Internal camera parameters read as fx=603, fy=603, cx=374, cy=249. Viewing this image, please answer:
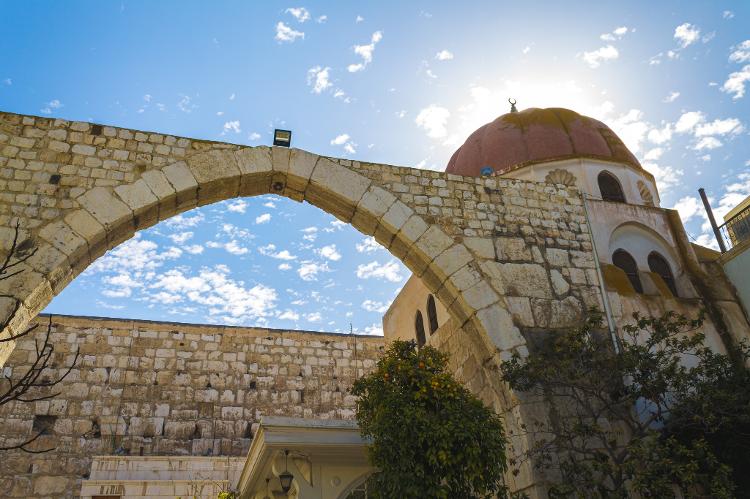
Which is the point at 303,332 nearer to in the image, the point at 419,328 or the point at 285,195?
the point at 419,328

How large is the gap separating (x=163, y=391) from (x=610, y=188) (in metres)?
7.82

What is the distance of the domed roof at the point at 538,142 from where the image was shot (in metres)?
9.66

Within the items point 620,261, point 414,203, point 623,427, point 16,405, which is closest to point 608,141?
point 620,261

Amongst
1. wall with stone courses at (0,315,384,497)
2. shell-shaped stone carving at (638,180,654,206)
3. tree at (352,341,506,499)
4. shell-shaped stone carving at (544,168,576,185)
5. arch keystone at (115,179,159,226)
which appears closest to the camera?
tree at (352,341,506,499)

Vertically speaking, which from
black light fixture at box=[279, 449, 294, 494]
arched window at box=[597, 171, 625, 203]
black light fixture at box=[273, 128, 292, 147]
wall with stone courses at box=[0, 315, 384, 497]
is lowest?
black light fixture at box=[279, 449, 294, 494]

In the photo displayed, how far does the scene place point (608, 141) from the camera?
1006cm

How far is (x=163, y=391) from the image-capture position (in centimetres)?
975

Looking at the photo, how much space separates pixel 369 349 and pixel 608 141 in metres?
5.64

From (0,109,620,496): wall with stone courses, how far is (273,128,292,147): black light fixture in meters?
0.15

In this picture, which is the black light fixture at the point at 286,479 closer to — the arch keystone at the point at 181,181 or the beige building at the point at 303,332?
the beige building at the point at 303,332

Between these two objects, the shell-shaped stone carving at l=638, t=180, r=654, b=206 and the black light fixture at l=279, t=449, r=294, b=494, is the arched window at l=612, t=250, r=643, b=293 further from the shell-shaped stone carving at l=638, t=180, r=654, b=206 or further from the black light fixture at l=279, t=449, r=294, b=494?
the black light fixture at l=279, t=449, r=294, b=494

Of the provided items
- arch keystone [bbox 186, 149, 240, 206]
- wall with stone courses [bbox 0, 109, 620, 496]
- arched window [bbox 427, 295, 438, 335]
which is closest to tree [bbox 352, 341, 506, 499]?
wall with stone courses [bbox 0, 109, 620, 496]

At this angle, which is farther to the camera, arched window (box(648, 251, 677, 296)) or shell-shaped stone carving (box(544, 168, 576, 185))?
shell-shaped stone carving (box(544, 168, 576, 185))

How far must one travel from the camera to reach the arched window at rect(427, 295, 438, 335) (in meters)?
8.66
